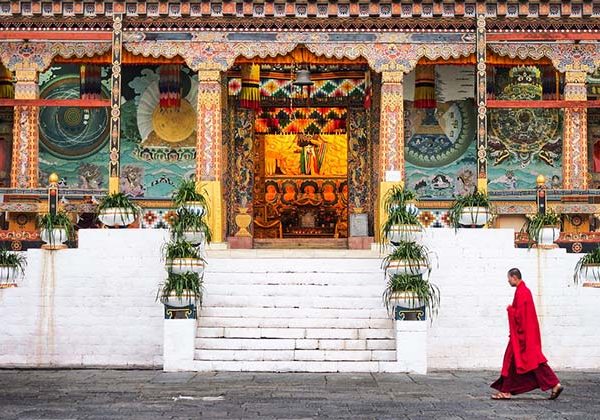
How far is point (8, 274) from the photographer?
1421 centimetres

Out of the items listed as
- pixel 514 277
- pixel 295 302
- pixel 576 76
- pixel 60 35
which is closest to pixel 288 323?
pixel 295 302

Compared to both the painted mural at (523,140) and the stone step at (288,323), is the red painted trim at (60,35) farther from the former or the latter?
the painted mural at (523,140)

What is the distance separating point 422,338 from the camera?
13.2 metres

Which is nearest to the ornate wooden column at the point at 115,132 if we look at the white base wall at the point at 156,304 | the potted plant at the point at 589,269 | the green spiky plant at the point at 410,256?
the white base wall at the point at 156,304

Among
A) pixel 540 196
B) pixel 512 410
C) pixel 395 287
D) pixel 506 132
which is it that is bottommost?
pixel 512 410

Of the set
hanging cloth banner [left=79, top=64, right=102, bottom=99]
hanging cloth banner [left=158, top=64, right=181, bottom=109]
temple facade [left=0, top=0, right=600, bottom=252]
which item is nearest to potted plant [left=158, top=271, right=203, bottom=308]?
temple facade [left=0, top=0, right=600, bottom=252]

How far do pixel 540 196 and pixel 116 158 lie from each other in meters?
7.21

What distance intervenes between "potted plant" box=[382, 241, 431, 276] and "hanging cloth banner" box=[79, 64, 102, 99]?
854 cm

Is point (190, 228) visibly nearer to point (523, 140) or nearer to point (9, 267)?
point (9, 267)

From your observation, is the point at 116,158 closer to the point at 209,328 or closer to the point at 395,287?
the point at 209,328

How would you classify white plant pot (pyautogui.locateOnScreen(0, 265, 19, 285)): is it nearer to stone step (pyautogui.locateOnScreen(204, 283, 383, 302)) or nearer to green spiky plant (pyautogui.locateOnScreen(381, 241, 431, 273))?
stone step (pyautogui.locateOnScreen(204, 283, 383, 302))

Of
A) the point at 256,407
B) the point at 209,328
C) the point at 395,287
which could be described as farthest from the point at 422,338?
the point at 256,407

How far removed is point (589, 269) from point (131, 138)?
32.6 ft

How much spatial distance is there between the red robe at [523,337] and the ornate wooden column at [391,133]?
6692mm
